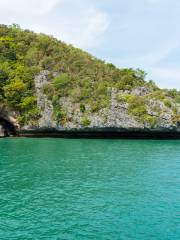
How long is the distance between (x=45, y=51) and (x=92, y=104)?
17372 mm

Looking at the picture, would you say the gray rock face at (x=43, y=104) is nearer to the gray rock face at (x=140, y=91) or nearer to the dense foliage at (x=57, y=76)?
the dense foliage at (x=57, y=76)

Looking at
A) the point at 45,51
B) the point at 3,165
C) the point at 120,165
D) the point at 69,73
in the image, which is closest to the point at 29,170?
the point at 3,165

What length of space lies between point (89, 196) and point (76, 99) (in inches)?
1553

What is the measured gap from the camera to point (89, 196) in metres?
21.1

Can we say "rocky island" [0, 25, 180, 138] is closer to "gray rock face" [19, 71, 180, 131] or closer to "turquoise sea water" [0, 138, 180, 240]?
"gray rock face" [19, 71, 180, 131]

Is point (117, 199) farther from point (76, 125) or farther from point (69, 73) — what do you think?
point (69, 73)

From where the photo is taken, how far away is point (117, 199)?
20484 millimetres

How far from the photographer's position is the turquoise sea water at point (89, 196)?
15781mm

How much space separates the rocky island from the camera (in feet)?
184

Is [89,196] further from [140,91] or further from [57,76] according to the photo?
[57,76]

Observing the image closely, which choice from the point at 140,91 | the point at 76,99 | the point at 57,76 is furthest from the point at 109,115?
the point at 57,76

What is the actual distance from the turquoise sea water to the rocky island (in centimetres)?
1923

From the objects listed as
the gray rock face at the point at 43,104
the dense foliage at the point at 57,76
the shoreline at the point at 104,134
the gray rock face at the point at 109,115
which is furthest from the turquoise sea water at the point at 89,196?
the dense foliage at the point at 57,76

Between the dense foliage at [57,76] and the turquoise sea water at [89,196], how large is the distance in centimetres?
2275
